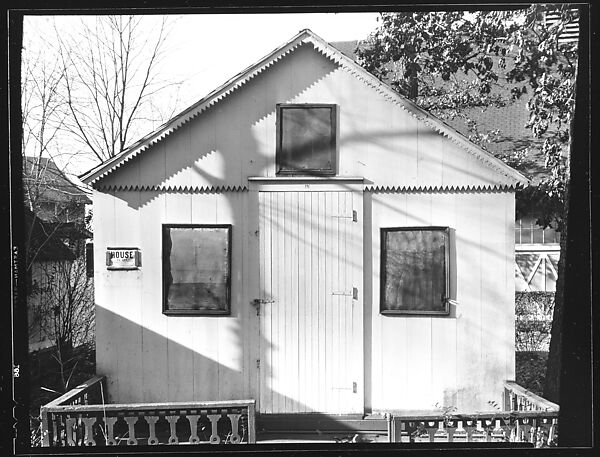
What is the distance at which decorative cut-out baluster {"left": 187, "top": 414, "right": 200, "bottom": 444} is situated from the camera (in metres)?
4.73

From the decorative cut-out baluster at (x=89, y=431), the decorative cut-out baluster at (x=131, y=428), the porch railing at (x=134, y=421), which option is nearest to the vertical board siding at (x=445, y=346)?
the porch railing at (x=134, y=421)

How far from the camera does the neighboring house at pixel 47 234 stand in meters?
4.68

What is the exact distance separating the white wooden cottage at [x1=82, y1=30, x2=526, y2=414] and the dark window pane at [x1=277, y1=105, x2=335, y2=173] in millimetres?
13

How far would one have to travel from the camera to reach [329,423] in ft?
16.6

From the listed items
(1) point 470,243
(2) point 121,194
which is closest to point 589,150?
(1) point 470,243

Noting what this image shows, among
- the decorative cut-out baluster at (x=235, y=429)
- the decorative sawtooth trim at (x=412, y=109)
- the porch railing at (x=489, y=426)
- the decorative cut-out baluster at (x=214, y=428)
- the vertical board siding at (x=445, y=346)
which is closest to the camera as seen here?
the porch railing at (x=489, y=426)

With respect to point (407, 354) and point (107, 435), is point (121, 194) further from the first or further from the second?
point (407, 354)

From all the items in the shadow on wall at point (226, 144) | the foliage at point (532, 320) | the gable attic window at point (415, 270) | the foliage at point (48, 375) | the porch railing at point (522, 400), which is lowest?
the porch railing at point (522, 400)

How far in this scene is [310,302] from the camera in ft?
16.4

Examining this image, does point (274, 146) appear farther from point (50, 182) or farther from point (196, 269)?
point (50, 182)

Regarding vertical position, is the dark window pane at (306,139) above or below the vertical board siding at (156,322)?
above

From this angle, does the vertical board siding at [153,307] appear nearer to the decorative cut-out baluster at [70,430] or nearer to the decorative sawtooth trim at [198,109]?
the decorative sawtooth trim at [198,109]

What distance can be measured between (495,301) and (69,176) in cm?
384

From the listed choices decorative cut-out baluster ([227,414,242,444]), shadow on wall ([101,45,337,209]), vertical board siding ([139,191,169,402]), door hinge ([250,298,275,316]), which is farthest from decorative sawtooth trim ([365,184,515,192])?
decorative cut-out baluster ([227,414,242,444])
